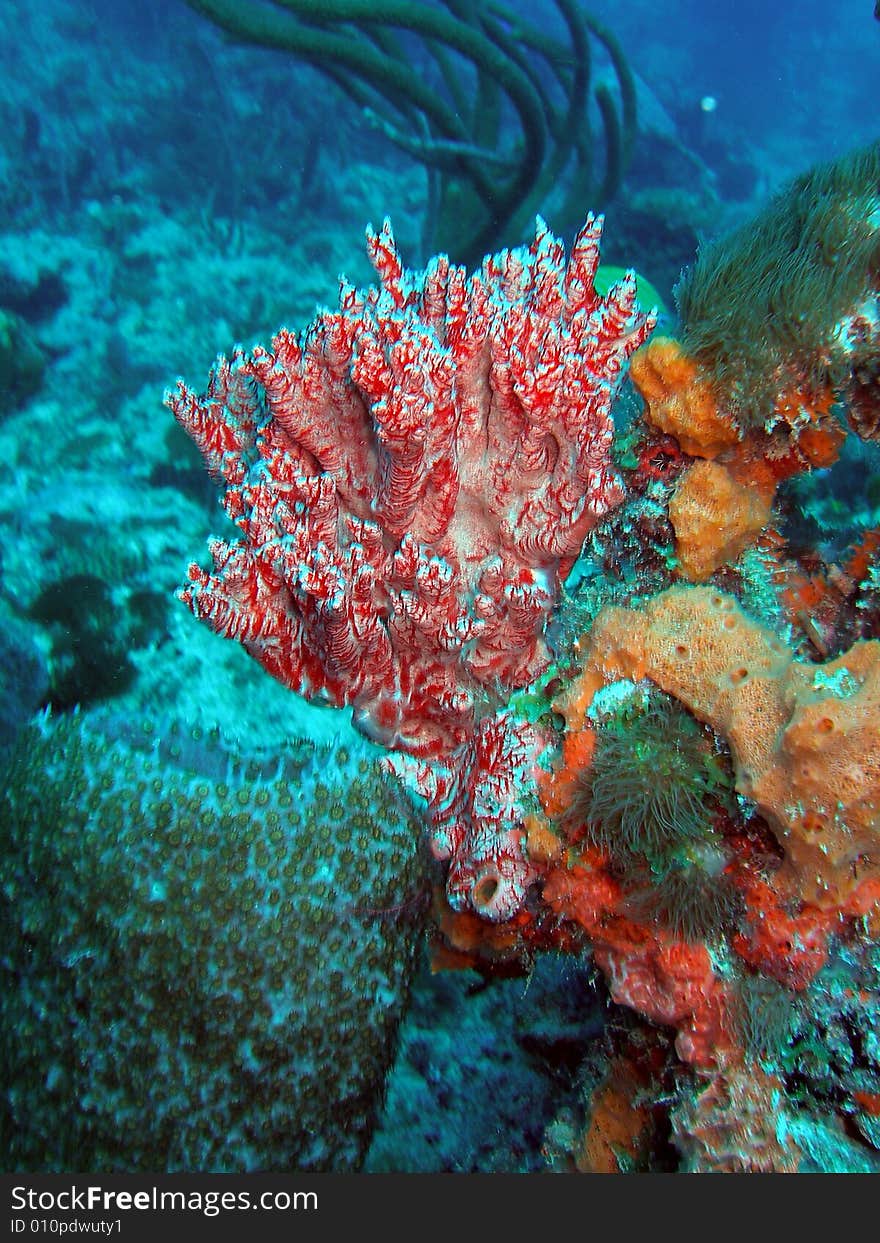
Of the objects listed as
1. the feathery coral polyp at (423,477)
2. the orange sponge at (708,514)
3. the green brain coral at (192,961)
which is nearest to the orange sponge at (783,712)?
the orange sponge at (708,514)

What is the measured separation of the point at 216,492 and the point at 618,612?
3.44 meters

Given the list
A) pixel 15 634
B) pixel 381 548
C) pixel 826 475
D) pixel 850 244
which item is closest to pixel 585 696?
pixel 381 548

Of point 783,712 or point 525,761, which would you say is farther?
point 525,761

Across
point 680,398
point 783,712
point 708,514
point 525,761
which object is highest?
point 680,398

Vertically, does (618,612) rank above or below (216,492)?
below

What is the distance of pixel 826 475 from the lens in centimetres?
358

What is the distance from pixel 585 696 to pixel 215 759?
3.72 feet

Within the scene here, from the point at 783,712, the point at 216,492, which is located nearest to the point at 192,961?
the point at 783,712

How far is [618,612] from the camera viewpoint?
1931mm

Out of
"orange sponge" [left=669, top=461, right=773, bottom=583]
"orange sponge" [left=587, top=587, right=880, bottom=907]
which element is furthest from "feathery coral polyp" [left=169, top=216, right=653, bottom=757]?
"orange sponge" [left=587, top=587, right=880, bottom=907]

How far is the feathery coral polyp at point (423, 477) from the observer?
6.31ft

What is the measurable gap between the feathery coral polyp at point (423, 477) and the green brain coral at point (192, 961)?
1.46ft

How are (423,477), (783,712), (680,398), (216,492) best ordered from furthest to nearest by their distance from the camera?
(216,492) < (423,477) < (680,398) < (783,712)

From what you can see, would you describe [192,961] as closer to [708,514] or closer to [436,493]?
[436,493]
